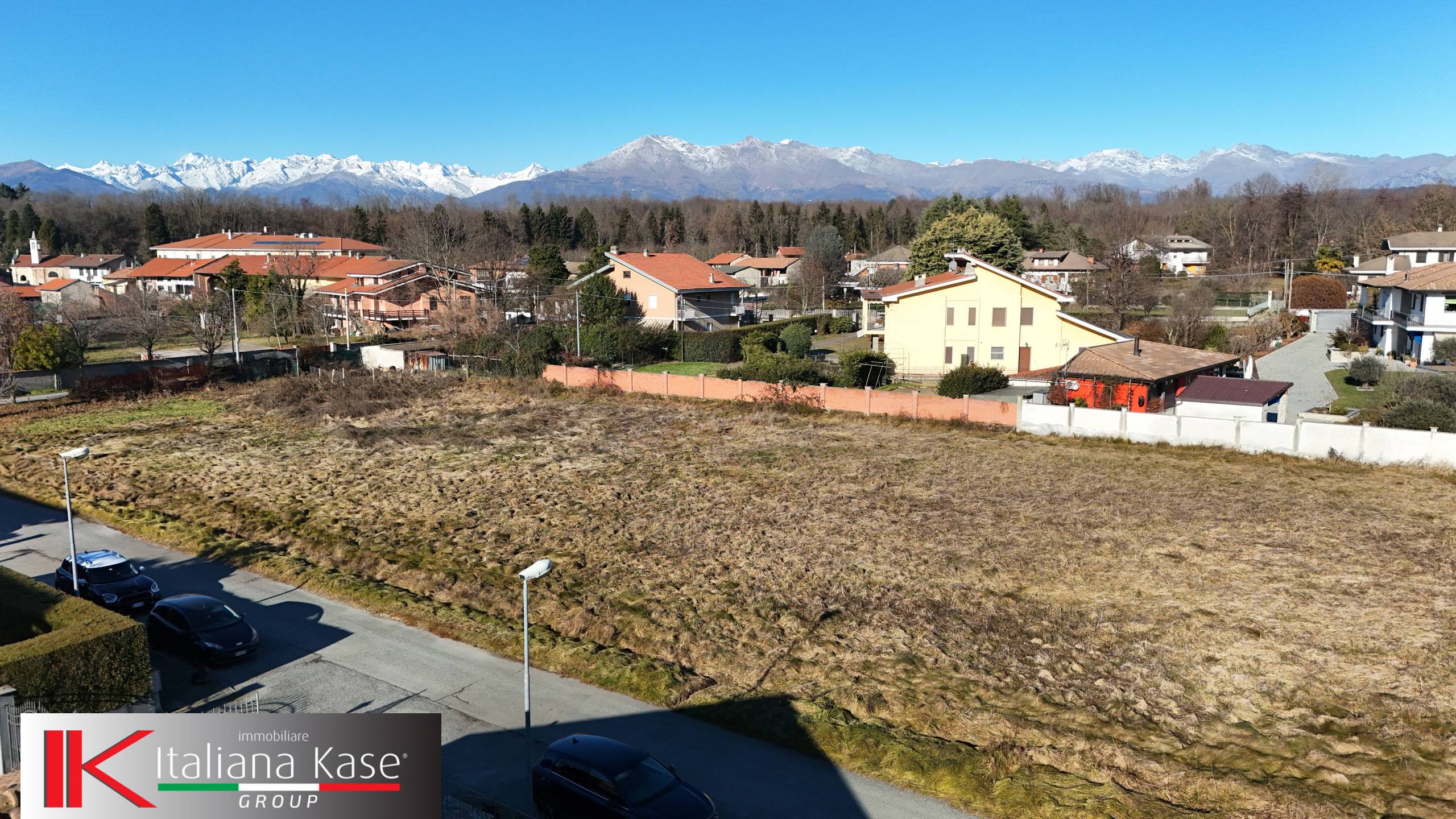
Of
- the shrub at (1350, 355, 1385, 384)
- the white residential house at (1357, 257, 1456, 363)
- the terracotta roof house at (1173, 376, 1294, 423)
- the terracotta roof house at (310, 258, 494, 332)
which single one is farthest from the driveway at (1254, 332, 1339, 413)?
the terracotta roof house at (310, 258, 494, 332)

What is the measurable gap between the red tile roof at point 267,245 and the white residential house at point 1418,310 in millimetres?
94231

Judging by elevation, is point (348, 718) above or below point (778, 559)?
above

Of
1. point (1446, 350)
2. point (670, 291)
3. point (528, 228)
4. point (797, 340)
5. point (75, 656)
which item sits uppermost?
point (528, 228)

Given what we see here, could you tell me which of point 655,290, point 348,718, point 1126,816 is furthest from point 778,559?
point 655,290

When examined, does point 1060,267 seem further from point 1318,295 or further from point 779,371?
point 779,371

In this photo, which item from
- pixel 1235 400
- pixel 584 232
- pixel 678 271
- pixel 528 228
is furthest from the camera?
pixel 584 232

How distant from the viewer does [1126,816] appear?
11.8 m

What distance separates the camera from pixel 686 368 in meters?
51.9

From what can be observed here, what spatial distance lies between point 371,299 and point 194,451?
139ft

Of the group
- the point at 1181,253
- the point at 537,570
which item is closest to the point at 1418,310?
the point at 537,570

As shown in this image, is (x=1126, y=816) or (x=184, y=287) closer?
(x=1126, y=816)

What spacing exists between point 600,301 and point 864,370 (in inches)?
968

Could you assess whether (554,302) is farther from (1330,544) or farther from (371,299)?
(1330,544)

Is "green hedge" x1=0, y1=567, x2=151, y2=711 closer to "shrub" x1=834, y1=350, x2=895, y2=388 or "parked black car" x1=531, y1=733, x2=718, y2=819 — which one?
"parked black car" x1=531, y1=733, x2=718, y2=819
